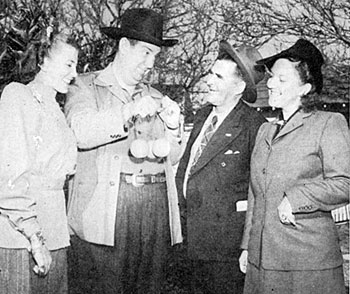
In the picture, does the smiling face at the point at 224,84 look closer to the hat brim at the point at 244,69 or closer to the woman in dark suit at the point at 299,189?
the hat brim at the point at 244,69

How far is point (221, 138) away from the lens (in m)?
3.04

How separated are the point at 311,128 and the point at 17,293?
4.65ft

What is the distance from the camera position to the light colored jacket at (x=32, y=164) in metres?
2.19

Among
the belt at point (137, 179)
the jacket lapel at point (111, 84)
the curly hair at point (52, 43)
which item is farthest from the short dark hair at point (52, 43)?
the belt at point (137, 179)

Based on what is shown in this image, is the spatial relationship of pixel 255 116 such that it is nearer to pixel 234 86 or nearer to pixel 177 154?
pixel 234 86

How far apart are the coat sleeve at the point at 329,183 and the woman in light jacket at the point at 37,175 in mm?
990

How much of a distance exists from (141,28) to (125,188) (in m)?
0.76

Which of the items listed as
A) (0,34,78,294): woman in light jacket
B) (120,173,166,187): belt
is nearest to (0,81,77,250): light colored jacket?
(0,34,78,294): woman in light jacket

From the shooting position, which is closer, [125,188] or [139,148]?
[139,148]

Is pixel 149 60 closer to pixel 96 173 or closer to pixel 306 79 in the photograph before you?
pixel 96 173

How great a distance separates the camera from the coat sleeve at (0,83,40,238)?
2188 mm

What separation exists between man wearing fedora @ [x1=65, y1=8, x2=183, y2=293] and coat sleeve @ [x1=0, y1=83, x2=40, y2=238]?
45cm

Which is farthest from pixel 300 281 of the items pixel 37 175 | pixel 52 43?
pixel 52 43

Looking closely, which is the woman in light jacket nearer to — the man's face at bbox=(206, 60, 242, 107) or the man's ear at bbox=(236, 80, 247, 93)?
the man's face at bbox=(206, 60, 242, 107)
